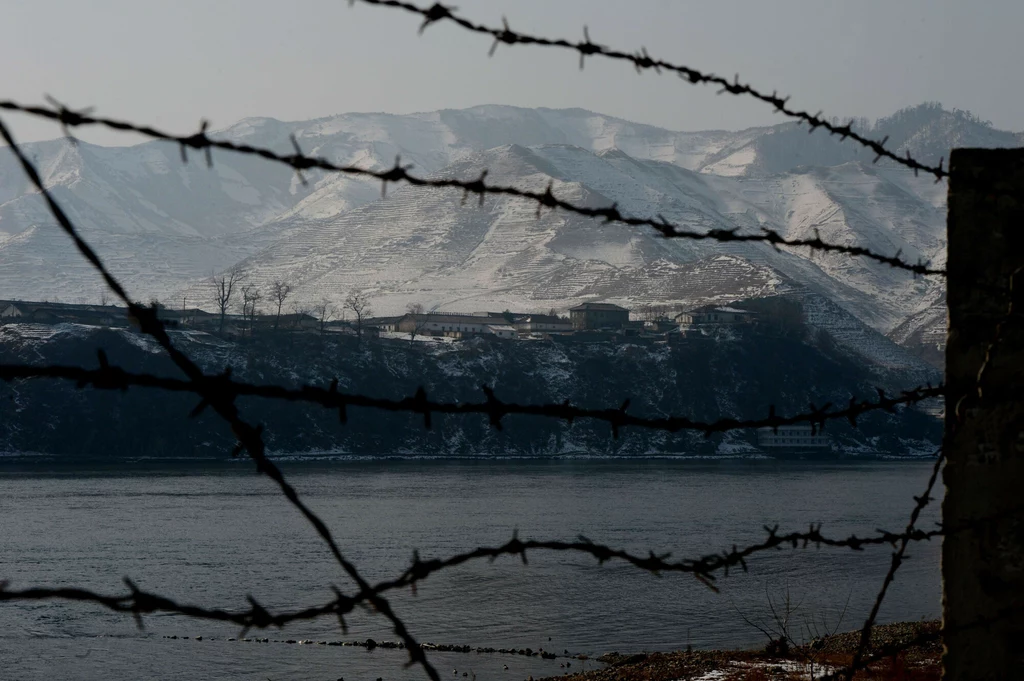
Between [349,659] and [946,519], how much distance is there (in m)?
21.3

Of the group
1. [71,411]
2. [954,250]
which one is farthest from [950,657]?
[71,411]

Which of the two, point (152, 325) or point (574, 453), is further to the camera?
point (574, 453)

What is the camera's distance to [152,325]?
5.00 feet

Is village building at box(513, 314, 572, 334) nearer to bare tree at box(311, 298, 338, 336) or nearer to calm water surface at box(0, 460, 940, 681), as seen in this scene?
bare tree at box(311, 298, 338, 336)

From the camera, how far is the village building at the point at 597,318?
131m

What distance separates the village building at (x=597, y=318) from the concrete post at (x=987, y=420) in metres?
126

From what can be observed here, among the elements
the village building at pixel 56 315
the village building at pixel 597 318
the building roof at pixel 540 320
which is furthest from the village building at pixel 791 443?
the village building at pixel 56 315

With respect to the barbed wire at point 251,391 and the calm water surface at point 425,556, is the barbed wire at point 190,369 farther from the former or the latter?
the calm water surface at point 425,556

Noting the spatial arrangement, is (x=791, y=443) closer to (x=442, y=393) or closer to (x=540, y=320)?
(x=442, y=393)

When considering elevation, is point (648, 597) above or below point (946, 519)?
below

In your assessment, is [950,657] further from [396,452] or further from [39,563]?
[396,452]

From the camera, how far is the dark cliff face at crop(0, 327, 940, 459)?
88812 millimetres

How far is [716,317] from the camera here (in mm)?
129875

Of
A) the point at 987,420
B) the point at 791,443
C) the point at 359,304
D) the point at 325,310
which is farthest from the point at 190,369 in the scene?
the point at 325,310
